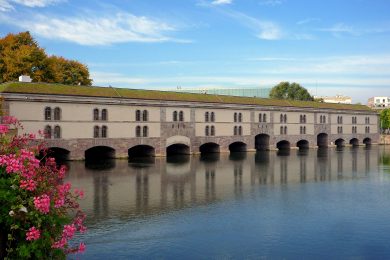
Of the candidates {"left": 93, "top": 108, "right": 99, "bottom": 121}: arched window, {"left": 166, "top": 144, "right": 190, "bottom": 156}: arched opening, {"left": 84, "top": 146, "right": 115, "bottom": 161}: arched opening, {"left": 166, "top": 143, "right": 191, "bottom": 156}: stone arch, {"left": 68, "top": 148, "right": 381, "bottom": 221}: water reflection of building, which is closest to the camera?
{"left": 68, "top": 148, "right": 381, "bottom": 221}: water reflection of building

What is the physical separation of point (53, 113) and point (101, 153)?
11.1 m

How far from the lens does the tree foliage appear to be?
199ft

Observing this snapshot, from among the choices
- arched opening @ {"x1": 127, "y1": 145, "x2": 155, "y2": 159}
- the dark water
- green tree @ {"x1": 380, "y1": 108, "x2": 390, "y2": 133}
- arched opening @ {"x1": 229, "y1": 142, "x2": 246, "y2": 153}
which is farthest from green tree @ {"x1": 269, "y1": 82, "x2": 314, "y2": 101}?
the dark water

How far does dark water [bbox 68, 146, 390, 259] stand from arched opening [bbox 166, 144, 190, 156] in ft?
72.6

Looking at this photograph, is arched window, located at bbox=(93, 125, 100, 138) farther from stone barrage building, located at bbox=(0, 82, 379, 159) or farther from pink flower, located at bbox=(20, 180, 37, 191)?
pink flower, located at bbox=(20, 180, 37, 191)

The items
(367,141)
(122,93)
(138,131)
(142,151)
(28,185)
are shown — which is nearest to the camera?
(28,185)

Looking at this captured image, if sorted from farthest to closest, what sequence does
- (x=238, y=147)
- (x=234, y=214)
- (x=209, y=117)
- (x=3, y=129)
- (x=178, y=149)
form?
1. (x=238, y=147)
2. (x=209, y=117)
3. (x=178, y=149)
4. (x=234, y=214)
5. (x=3, y=129)

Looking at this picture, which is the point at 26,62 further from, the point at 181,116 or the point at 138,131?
the point at 181,116

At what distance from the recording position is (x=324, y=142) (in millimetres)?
87625

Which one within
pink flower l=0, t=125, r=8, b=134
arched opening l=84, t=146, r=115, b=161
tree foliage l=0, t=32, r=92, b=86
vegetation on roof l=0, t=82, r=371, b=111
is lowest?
arched opening l=84, t=146, r=115, b=161

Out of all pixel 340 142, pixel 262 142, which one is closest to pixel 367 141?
pixel 340 142

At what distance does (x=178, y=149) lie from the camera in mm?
65938

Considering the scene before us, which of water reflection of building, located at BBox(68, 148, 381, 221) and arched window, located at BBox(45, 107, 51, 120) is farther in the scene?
arched window, located at BBox(45, 107, 51, 120)

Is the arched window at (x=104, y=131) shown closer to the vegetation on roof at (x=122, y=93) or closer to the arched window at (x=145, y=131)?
the vegetation on roof at (x=122, y=93)
